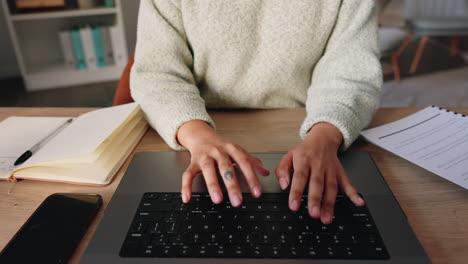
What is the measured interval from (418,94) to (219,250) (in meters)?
2.46

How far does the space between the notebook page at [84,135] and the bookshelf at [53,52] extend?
80.6 inches

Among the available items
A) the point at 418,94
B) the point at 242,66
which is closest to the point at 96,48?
the point at 242,66

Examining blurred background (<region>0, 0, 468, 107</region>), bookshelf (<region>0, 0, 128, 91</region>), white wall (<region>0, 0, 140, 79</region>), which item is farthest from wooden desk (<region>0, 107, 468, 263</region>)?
white wall (<region>0, 0, 140, 79</region>)

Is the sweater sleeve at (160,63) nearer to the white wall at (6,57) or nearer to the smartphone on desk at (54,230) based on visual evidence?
the smartphone on desk at (54,230)

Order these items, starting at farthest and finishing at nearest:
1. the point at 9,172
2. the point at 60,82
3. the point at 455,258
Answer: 1. the point at 60,82
2. the point at 9,172
3. the point at 455,258

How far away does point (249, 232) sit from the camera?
0.41 meters

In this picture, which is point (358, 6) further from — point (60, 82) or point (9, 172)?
point (60, 82)

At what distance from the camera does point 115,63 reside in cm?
268

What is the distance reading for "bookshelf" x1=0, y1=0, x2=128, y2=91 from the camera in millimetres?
2541

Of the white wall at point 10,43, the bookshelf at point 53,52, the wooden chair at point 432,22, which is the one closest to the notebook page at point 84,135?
the bookshelf at point 53,52

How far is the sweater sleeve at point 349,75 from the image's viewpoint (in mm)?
617

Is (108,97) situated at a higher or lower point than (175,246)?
lower

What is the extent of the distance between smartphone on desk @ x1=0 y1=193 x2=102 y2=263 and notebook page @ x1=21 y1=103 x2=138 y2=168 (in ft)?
0.26

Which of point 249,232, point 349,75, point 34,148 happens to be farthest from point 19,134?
point 349,75
